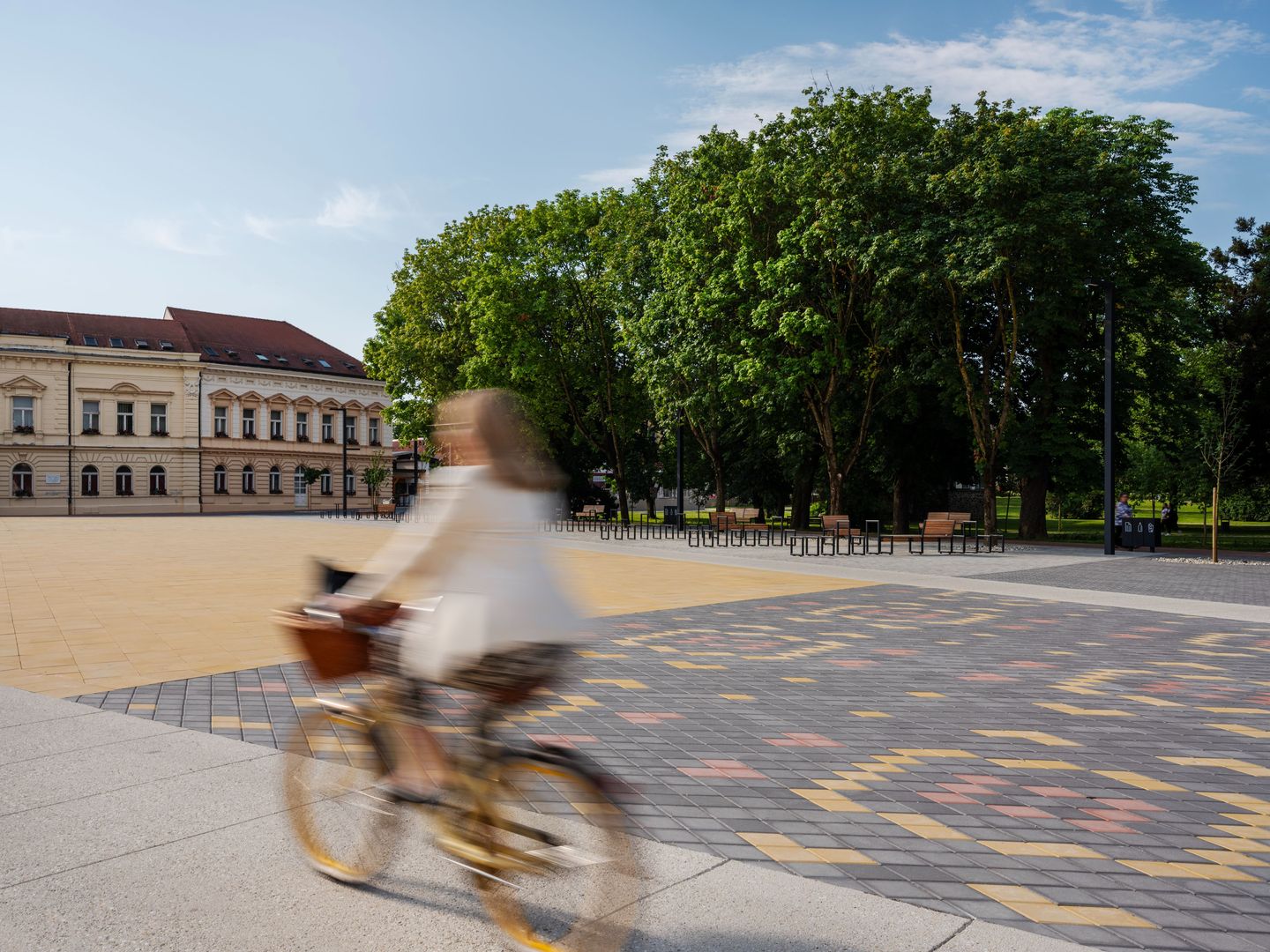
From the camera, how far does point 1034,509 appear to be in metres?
31.6

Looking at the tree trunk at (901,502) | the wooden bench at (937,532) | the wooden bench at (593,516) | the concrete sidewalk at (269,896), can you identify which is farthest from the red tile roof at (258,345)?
the concrete sidewalk at (269,896)

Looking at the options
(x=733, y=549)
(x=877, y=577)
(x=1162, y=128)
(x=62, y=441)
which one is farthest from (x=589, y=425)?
(x=62, y=441)

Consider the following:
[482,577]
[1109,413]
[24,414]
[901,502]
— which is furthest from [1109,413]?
[24,414]

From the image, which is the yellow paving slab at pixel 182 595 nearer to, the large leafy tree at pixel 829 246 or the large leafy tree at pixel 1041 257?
the large leafy tree at pixel 829 246

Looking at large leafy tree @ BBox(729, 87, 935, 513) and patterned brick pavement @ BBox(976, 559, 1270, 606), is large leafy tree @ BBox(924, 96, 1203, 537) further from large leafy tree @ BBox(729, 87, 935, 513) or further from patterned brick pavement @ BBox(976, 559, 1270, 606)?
patterned brick pavement @ BBox(976, 559, 1270, 606)

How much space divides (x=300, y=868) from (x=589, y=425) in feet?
129

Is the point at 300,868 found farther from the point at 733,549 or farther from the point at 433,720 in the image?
the point at 733,549

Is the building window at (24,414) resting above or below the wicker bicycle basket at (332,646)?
above

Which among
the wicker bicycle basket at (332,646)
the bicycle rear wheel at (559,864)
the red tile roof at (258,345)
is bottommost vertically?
the bicycle rear wheel at (559,864)

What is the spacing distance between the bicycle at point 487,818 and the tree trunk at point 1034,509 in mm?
29796

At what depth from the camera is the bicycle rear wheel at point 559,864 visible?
10.2 ft

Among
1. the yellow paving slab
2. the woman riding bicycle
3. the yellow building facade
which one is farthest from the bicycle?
the yellow building facade

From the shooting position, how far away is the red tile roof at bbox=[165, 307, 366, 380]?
70.2m

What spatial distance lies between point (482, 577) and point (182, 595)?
479 inches
